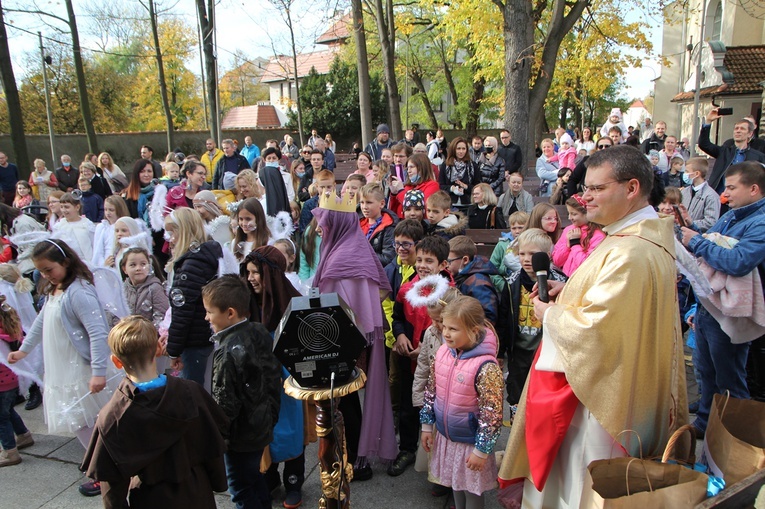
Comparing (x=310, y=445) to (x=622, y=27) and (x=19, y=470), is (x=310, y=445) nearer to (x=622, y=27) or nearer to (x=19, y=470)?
(x=19, y=470)

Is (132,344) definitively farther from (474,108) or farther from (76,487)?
(474,108)

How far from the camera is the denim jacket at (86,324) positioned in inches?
149

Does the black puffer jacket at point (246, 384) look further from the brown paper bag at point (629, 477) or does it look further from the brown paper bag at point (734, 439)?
the brown paper bag at point (734, 439)

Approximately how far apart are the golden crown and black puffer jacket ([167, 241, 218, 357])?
3.31 ft

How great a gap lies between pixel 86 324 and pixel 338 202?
1.94 meters

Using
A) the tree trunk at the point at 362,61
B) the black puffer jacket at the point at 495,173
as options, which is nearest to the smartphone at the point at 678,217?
the black puffer jacket at the point at 495,173

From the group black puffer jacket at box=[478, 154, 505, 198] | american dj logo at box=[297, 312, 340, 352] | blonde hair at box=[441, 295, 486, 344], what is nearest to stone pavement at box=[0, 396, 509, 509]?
blonde hair at box=[441, 295, 486, 344]

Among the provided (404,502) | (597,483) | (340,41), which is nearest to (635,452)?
(597,483)

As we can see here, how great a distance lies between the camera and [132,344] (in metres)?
2.76

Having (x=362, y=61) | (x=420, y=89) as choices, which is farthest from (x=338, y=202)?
(x=420, y=89)

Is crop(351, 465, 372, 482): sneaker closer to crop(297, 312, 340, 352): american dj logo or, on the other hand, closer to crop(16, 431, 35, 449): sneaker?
crop(297, 312, 340, 352): american dj logo

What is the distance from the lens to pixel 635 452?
244 cm

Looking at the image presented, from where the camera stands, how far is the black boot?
5414 millimetres

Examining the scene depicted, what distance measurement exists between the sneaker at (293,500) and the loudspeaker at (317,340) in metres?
1.51
